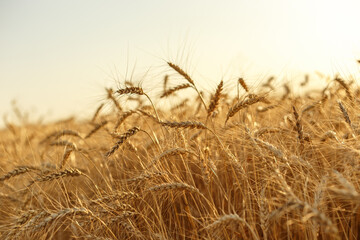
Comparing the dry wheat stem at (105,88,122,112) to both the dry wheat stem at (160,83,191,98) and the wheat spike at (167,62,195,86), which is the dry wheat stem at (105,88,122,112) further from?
the wheat spike at (167,62,195,86)

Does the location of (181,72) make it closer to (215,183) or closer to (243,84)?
(243,84)

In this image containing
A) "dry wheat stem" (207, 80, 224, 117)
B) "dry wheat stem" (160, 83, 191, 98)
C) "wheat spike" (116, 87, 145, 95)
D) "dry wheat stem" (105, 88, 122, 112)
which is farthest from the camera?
"dry wheat stem" (105, 88, 122, 112)

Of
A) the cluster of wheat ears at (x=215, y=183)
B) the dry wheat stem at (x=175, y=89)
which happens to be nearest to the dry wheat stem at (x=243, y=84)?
the cluster of wheat ears at (x=215, y=183)

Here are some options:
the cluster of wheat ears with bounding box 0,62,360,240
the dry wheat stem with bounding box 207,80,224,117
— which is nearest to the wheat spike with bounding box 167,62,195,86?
the cluster of wheat ears with bounding box 0,62,360,240

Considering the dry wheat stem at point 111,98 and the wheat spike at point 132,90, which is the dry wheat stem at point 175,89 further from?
the dry wheat stem at point 111,98

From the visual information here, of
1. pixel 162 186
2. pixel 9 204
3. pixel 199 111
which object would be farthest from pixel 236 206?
pixel 9 204

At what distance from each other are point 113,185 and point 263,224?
1848 millimetres

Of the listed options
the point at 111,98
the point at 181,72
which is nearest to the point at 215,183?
the point at 181,72

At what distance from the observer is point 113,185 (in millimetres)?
3262

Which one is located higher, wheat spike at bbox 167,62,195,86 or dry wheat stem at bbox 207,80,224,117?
wheat spike at bbox 167,62,195,86

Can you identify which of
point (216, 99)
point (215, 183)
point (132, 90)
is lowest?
point (215, 183)

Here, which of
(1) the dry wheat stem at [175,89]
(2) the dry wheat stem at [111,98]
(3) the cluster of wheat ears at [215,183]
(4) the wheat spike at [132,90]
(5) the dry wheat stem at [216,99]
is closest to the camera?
(3) the cluster of wheat ears at [215,183]

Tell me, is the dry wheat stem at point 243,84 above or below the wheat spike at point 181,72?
below

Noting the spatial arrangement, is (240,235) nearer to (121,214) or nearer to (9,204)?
(121,214)
